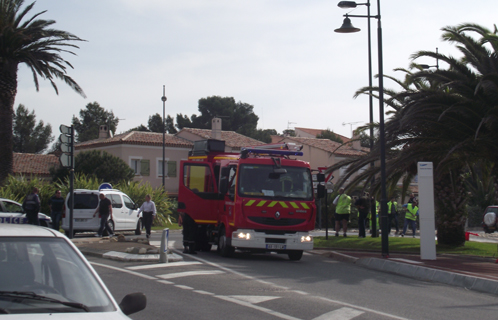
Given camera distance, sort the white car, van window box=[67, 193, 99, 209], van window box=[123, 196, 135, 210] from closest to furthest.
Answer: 1. the white car
2. van window box=[67, 193, 99, 209]
3. van window box=[123, 196, 135, 210]

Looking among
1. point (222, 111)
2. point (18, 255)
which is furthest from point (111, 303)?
point (222, 111)

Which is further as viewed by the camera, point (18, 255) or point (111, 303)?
point (18, 255)

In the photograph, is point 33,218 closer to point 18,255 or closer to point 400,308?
point 400,308

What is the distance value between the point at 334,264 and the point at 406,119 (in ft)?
14.3

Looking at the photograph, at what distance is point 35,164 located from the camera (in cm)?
5456

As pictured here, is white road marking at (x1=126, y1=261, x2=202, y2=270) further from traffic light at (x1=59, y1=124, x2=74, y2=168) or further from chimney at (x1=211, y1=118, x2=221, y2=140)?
chimney at (x1=211, y1=118, x2=221, y2=140)

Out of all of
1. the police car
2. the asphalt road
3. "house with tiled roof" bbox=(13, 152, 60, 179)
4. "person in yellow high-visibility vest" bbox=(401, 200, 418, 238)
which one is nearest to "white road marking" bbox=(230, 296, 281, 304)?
the asphalt road

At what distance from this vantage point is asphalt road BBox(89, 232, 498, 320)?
8352mm

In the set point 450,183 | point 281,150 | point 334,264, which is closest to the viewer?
point 334,264

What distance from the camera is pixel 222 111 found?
79.4 m

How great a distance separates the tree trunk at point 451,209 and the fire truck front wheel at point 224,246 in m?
7.63

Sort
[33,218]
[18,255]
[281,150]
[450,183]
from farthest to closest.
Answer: [33,218]
[450,183]
[281,150]
[18,255]

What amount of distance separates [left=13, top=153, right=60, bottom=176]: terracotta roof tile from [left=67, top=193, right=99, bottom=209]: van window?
2891 cm

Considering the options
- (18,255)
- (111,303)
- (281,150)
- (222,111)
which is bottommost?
(111,303)
